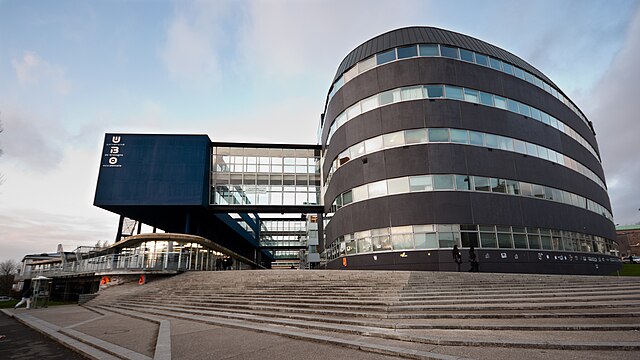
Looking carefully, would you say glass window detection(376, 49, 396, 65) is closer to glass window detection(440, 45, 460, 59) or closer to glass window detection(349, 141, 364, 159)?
glass window detection(440, 45, 460, 59)

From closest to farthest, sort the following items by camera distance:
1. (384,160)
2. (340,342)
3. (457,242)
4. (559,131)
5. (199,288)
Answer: (340,342), (199,288), (457,242), (384,160), (559,131)

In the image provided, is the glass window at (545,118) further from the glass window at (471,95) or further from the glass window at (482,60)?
the glass window at (471,95)

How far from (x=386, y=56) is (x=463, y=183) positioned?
11.7 metres

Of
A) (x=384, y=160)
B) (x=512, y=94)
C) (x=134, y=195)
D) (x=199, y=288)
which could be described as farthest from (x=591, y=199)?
(x=134, y=195)

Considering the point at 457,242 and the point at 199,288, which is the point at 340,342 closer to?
the point at 199,288

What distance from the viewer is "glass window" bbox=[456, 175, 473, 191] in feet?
77.9

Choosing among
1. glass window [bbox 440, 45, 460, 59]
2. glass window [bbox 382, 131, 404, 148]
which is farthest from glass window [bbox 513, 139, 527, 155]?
glass window [bbox 382, 131, 404, 148]

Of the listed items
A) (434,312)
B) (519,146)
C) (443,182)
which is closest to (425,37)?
(519,146)

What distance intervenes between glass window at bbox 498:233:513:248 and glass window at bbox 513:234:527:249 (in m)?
0.41

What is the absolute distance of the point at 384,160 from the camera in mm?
25203

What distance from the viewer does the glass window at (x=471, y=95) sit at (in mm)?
25922

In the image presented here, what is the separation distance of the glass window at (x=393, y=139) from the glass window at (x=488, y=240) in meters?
8.45

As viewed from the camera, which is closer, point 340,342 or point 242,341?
point 340,342

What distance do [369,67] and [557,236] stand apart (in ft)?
64.8
